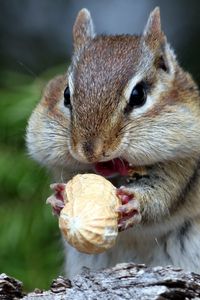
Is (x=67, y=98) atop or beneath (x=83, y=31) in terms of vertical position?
beneath

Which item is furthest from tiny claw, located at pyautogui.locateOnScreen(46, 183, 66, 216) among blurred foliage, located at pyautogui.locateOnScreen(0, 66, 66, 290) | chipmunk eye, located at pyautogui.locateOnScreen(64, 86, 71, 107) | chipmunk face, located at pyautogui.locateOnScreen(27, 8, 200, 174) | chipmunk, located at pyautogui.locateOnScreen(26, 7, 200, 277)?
blurred foliage, located at pyautogui.locateOnScreen(0, 66, 66, 290)

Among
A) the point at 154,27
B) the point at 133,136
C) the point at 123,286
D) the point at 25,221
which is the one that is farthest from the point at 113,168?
the point at 25,221

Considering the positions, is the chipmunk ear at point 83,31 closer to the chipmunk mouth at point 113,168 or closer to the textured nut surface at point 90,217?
the chipmunk mouth at point 113,168

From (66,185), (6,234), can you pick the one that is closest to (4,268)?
(6,234)

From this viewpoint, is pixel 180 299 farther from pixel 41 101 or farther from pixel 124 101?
pixel 41 101

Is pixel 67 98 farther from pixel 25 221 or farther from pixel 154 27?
pixel 25 221

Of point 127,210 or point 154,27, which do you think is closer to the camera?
point 127,210

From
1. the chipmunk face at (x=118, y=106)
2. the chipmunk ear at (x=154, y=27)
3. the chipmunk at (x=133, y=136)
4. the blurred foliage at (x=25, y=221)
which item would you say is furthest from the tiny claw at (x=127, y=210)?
the blurred foliage at (x=25, y=221)

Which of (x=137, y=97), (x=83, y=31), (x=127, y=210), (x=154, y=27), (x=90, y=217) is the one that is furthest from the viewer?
(x=83, y=31)
